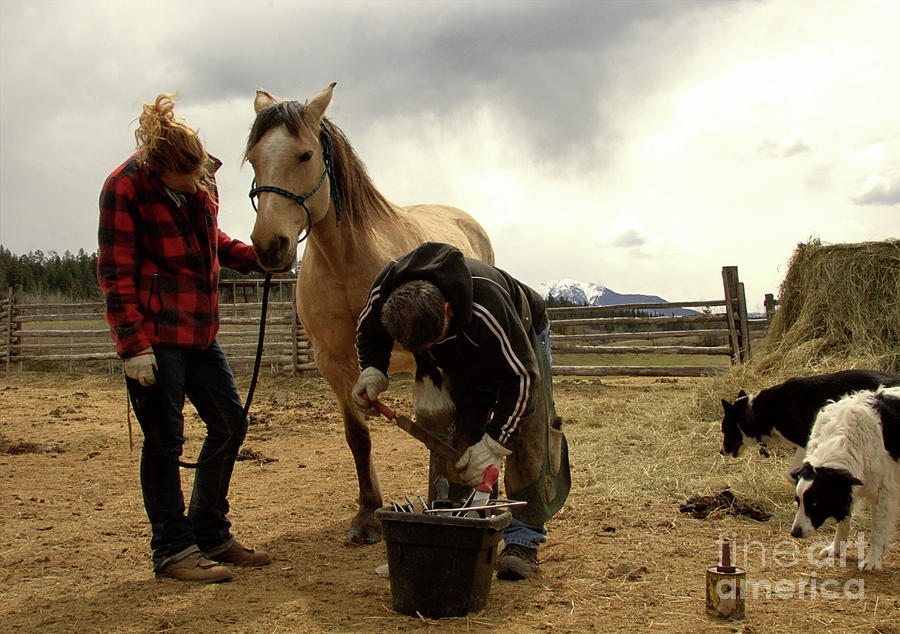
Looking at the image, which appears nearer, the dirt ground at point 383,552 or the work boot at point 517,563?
the dirt ground at point 383,552

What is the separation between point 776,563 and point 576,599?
110 cm

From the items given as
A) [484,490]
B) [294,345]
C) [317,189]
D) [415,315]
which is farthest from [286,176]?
[294,345]

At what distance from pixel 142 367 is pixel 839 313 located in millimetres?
7488

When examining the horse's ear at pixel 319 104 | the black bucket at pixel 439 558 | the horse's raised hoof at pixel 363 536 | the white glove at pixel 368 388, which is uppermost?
the horse's ear at pixel 319 104

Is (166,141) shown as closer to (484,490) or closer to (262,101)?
(262,101)

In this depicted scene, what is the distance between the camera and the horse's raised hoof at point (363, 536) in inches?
148

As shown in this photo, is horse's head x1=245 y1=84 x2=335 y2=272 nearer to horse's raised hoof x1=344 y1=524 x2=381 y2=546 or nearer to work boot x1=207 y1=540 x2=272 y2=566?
work boot x1=207 y1=540 x2=272 y2=566

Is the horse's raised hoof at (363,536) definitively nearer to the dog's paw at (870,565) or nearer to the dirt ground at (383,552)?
the dirt ground at (383,552)

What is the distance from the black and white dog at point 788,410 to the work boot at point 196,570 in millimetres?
3566

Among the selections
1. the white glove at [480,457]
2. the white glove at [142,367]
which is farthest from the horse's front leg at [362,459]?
the white glove at [480,457]

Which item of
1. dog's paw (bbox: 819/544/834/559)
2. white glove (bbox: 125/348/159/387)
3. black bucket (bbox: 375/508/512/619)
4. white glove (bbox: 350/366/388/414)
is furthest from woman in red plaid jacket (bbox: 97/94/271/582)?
dog's paw (bbox: 819/544/834/559)

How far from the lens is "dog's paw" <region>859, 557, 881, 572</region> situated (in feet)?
10.2

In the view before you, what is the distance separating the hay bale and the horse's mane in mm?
5182

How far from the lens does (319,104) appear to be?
375 centimetres
